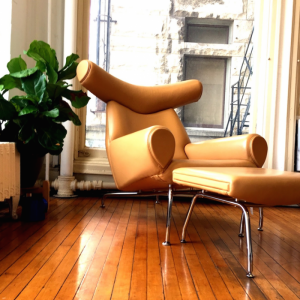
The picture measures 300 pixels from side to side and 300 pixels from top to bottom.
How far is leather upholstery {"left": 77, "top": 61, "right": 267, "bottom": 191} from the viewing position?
78.8 inches

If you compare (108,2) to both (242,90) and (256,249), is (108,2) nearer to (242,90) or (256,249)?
(242,90)

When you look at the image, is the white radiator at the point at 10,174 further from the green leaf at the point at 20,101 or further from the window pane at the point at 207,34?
the window pane at the point at 207,34

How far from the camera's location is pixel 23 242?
183 cm

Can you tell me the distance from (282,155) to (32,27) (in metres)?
2.46

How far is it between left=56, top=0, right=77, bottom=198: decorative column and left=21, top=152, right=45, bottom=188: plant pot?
74cm

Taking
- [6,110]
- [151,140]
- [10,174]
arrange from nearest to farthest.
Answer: [151,140] → [10,174] → [6,110]

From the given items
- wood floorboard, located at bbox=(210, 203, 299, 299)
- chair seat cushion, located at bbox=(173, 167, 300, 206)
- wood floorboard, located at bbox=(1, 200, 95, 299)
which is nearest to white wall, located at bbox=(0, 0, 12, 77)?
wood floorboard, located at bbox=(1, 200, 95, 299)

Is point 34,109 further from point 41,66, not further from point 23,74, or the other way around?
point 41,66

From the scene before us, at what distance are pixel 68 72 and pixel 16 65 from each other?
357mm

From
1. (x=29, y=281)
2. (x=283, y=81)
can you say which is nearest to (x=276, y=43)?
(x=283, y=81)

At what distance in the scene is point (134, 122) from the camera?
8.98 ft

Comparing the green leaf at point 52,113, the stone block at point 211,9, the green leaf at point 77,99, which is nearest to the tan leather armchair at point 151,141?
the green leaf at point 77,99

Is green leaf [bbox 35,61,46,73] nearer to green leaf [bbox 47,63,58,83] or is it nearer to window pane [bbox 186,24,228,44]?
green leaf [bbox 47,63,58,83]

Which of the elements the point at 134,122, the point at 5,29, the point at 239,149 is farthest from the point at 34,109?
the point at 239,149
